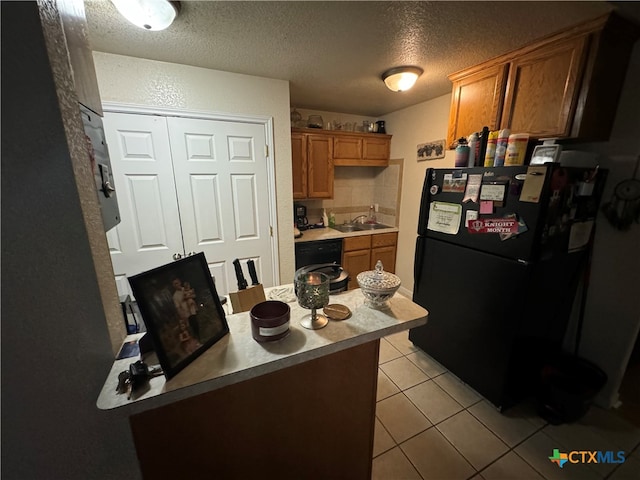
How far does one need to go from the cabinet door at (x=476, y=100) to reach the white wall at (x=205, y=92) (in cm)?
137

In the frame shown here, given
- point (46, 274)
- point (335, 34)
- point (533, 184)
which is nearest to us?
point (46, 274)

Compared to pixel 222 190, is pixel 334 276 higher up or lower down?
lower down

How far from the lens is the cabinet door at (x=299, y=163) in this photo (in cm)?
265

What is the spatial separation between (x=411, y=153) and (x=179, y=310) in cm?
289

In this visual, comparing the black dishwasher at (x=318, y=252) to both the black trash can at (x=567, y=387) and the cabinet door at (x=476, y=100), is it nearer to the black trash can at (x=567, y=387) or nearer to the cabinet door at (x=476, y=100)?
the cabinet door at (x=476, y=100)

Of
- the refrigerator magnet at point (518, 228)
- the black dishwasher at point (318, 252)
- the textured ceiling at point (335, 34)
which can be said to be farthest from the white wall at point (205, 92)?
the refrigerator magnet at point (518, 228)

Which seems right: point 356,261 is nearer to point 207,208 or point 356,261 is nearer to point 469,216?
point 469,216

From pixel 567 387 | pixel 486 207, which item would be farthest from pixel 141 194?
pixel 567 387

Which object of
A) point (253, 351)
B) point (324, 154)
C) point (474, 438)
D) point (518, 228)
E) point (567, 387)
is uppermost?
point (324, 154)

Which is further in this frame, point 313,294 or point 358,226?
point 358,226

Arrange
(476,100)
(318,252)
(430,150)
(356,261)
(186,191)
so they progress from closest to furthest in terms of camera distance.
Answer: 1. (476,100)
2. (186,191)
3. (430,150)
4. (318,252)
5. (356,261)

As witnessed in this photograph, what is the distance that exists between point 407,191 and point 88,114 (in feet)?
9.30

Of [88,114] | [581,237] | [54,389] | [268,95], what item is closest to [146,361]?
[54,389]

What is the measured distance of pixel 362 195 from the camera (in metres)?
3.51
